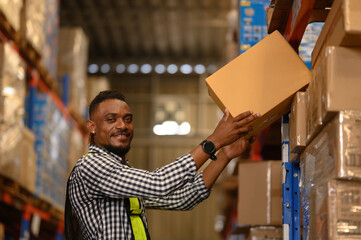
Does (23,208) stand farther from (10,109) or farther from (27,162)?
(10,109)

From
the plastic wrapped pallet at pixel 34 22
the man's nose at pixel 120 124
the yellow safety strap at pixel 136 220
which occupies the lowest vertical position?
the yellow safety strap at pixel 136 220

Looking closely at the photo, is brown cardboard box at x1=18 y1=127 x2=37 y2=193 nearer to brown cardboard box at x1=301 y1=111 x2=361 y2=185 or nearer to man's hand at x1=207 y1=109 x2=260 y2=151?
man's hand at x1=207 y1=109 x2=260 y2=151

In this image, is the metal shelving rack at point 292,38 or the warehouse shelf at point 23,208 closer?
the metal shelving rack at point 292,38

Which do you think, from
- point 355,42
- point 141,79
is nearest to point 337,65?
point 355,42

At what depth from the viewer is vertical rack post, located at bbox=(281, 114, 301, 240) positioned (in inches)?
118

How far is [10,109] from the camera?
229 inches

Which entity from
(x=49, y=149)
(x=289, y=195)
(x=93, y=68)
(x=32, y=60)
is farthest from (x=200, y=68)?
(x=289, y=195)

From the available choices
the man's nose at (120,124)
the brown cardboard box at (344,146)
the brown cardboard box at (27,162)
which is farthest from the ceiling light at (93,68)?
the brown cardboard box at (344,146)

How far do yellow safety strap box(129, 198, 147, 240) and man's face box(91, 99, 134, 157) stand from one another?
26 cm

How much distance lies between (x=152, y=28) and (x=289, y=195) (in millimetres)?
12341

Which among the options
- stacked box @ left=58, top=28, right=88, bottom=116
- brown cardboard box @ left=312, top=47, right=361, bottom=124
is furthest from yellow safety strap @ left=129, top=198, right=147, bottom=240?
stacked box @ left=58, top=28, right=88, bottom=116

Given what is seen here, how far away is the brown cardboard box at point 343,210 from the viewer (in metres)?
2.07

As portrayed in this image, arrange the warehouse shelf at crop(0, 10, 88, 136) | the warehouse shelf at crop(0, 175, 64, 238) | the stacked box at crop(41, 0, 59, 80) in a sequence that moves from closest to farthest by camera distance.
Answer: the warehouse shelf at crop(0, 10, 88, 136)
the warehouse shelf at crop(0, 175, 64, 238)
the stacked box at crop(41, 0, 59, 80)

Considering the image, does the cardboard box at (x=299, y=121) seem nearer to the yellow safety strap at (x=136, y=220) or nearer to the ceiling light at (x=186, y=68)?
the yellow safety strap at (x=136, y=220)
